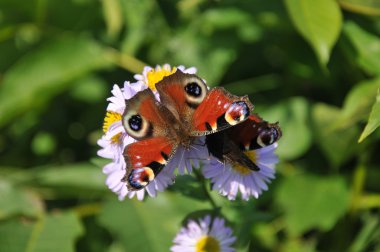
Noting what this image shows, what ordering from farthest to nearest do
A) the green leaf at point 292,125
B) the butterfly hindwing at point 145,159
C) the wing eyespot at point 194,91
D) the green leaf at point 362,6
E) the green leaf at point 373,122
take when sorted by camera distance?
the green leaf at point 292,125
the green leaf at point 362,6
the green leaf at point 373,122
the wing eyespot at point 194,91
the butterfly hindwing at point 145,159

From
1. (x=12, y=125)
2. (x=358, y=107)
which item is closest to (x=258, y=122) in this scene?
(x=358, y=107)

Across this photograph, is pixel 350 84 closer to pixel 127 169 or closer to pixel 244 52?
pixel 244 52

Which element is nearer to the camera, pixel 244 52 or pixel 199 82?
pixel 199 82

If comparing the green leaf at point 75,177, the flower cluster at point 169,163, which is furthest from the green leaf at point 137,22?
the flower cluster at point 169,163

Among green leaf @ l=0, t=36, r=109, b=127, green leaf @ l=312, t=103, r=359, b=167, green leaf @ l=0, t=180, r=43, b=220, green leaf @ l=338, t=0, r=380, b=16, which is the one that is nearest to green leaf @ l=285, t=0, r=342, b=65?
green leaf @ l=338, t=0, r=380, b=16

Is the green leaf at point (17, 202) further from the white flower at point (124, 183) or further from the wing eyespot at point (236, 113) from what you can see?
the wing eyespot at point (236, 113)

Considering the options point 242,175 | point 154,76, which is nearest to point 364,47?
point 242,175

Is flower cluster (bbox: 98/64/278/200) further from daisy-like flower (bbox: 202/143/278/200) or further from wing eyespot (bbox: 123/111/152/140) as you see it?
wing eyespot (bbox: 123/111/152/140)
